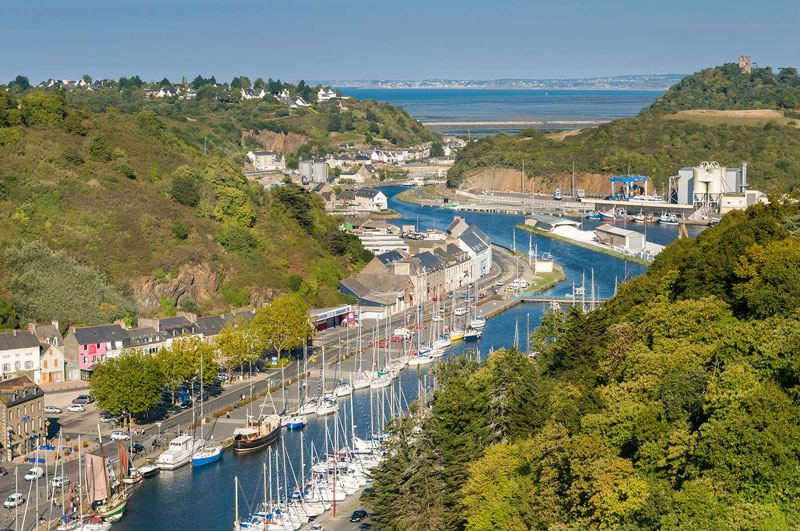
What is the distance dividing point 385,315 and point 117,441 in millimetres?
Answer: 23329

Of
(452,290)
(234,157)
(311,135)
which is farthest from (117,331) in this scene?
(311,135)

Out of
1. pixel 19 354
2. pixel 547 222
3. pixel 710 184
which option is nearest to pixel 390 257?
pixel 19 354

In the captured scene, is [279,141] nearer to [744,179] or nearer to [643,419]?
[744,179]

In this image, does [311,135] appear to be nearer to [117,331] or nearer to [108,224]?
[108,224]

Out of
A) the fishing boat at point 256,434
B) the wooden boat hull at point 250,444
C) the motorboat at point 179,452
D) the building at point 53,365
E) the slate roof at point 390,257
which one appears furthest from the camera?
the slate roof at point 390,257

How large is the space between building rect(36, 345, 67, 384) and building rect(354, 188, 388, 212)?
2671 inches

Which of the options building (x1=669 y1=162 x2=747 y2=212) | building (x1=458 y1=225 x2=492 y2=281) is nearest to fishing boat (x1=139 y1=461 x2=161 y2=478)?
building (x1=458 y1=225 x2=492 y2=281)

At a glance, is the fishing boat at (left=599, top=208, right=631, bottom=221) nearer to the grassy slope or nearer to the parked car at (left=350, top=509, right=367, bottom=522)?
the grassy slope

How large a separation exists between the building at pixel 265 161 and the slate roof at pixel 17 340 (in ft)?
328

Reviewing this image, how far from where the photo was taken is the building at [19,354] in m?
43.6

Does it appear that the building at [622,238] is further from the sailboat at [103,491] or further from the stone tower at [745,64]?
the stone tower at [745,64]

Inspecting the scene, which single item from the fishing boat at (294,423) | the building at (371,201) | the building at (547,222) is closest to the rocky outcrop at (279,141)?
the building at (371,201)

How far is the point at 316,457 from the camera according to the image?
36.4 m

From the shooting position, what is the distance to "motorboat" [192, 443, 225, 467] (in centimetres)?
3578
